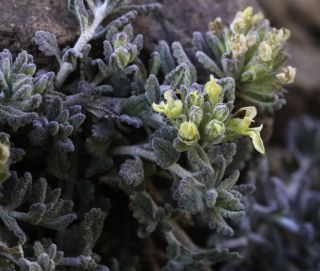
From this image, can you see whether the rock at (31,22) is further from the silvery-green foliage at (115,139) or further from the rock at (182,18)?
the rock at (182,18)

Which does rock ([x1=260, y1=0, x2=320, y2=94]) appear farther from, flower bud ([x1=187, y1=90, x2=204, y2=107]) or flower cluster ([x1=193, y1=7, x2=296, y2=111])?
flower bud ([x1=187, y1=90, x2=204, y2=107])

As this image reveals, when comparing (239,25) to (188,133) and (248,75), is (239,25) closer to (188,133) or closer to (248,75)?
(248,75)

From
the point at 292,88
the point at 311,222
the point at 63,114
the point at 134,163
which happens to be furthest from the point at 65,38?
the point at 292,88

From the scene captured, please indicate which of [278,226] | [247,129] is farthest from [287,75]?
[278,226]

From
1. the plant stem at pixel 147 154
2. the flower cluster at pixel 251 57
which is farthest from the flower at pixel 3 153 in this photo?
the flower cluster at pixel 251 57

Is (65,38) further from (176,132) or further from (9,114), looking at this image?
(176,132)

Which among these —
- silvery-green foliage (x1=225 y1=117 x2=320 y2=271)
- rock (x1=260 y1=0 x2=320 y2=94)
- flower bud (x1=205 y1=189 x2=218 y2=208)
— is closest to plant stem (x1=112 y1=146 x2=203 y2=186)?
flower bud (x1=205 y1=189 x2=218 y2=208)

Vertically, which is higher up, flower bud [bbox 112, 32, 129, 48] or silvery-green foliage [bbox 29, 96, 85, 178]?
flower bud [bbox 112, 32, 129, 48]
